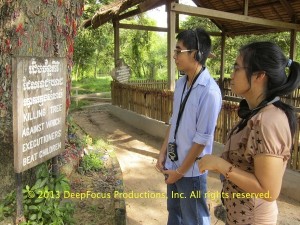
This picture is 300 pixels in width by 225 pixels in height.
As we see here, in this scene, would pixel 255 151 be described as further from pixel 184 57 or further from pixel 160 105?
pixel 160 105

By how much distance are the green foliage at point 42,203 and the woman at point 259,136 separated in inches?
54.2

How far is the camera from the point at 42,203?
2297 mm

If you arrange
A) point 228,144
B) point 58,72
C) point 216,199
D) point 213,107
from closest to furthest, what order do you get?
point 228,144, point 213,107, point 58,72, point 216,199

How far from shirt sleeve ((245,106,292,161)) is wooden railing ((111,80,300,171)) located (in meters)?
3.29

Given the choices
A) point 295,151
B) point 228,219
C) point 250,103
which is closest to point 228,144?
point 250,103

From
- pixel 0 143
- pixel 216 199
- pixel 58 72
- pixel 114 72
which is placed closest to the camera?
pixel 58 72

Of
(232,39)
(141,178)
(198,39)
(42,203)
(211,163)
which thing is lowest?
(141,178)

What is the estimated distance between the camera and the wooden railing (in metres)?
5.18

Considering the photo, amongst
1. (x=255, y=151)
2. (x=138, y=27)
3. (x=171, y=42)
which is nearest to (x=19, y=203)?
(x=255, y=151)

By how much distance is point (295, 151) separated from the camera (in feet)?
14.0

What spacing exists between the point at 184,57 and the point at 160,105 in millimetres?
5067

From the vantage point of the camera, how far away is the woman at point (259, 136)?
1.25m

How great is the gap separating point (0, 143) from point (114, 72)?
701 centimetres

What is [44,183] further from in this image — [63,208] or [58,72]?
[58,72]
